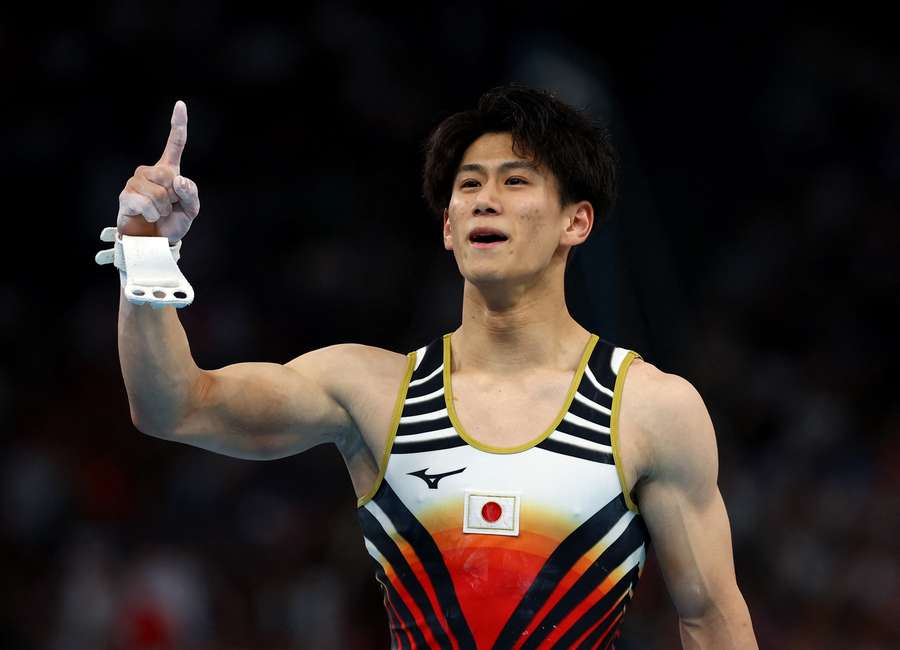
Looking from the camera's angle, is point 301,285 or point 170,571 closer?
point 170,571

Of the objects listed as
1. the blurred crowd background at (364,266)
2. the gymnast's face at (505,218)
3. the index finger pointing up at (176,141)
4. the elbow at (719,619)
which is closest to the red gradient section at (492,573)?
the elbow at (719,619)

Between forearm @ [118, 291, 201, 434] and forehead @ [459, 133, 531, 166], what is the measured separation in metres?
0.99

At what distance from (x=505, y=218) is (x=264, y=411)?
0.83 m

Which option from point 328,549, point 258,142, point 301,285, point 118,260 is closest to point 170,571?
point 328,549

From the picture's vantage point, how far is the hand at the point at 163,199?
2910 mm

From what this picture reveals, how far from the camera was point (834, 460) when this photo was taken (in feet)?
20.1

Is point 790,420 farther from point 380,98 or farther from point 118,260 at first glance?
point 118,260

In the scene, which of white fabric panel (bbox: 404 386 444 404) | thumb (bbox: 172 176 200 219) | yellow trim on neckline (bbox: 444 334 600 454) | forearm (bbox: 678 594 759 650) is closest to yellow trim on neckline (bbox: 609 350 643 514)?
yellow trim on neckline (bbox: 444 334 600 454)

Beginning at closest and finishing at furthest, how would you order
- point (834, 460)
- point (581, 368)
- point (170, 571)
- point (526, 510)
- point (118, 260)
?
1. point (118, 260)
2. point (526, 510)
3. point (581, 368)
4. point (170, 571)
5. point (834, 460)

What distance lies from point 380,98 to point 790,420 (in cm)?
266

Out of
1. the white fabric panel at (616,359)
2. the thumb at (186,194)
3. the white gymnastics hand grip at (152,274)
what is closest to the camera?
the white gymnastics hand grip at (152,274)

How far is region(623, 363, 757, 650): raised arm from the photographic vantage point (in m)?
3.27

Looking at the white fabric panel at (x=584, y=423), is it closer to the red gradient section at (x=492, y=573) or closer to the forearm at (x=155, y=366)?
the red gradient section at (x=492, y=573)

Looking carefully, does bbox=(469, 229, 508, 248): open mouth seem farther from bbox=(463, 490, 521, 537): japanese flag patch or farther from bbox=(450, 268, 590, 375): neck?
bbox=(463, 490, 521, 537): japanese flag patch
